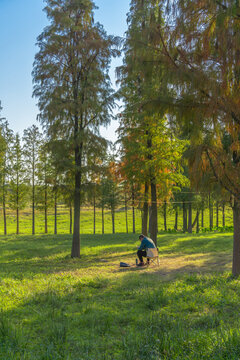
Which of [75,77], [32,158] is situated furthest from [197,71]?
[32,158]

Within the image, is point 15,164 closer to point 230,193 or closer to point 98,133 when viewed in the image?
point 98,133

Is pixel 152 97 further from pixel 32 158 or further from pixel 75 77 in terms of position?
pixel 32 158

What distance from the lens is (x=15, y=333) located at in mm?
4207

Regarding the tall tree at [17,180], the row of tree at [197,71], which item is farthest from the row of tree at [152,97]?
the tall tree at [17,180]

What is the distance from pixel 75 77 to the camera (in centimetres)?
1533

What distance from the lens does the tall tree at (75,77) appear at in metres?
14.6

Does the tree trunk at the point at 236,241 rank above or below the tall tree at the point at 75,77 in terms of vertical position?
below

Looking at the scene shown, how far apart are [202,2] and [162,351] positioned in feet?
22.3

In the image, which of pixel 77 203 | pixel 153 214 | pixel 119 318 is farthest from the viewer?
pixel 153 214

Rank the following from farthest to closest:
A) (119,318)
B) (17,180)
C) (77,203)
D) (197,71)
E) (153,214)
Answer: (17,180) → (153,214) → (77,203) → (197,71) → (119,318)

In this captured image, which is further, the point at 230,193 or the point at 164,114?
the point at 230,193

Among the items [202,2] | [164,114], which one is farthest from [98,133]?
[202,2]

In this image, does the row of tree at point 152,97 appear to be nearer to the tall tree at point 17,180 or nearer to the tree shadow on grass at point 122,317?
the tree shadow on grass at point 122,317

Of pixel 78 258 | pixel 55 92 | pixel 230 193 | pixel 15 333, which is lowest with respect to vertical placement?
pixel 78 258
